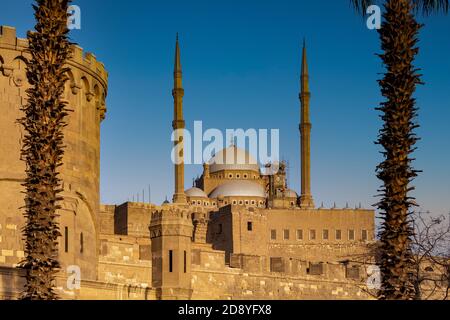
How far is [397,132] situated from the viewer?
56.6 feet

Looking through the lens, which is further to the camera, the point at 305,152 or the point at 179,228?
the point at 305,152

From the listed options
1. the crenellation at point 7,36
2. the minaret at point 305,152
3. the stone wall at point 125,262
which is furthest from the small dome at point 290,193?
the crenellation at point 7,36

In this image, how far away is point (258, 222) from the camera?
6062 centimetres

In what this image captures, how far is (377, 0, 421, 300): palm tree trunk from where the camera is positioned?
56.8ft

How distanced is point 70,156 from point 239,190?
148ft

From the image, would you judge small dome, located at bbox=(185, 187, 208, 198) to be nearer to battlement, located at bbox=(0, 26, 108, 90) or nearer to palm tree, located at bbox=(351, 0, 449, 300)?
battlement, located at bbox=(0, 26, 108, 90)

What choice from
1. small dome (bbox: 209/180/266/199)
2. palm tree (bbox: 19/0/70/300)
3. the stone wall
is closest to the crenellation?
palm tree (bbox: 19/0/70/300)

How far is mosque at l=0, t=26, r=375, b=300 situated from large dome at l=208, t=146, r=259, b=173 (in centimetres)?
10

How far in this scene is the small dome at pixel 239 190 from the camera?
74500mm

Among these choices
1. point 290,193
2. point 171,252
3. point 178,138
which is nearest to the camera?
point 171,252

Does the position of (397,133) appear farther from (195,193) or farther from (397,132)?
(195,193)

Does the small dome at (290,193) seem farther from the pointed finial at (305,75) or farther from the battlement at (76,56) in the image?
the battlement at (76,56)

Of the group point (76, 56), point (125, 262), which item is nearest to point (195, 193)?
point (125, 262)
